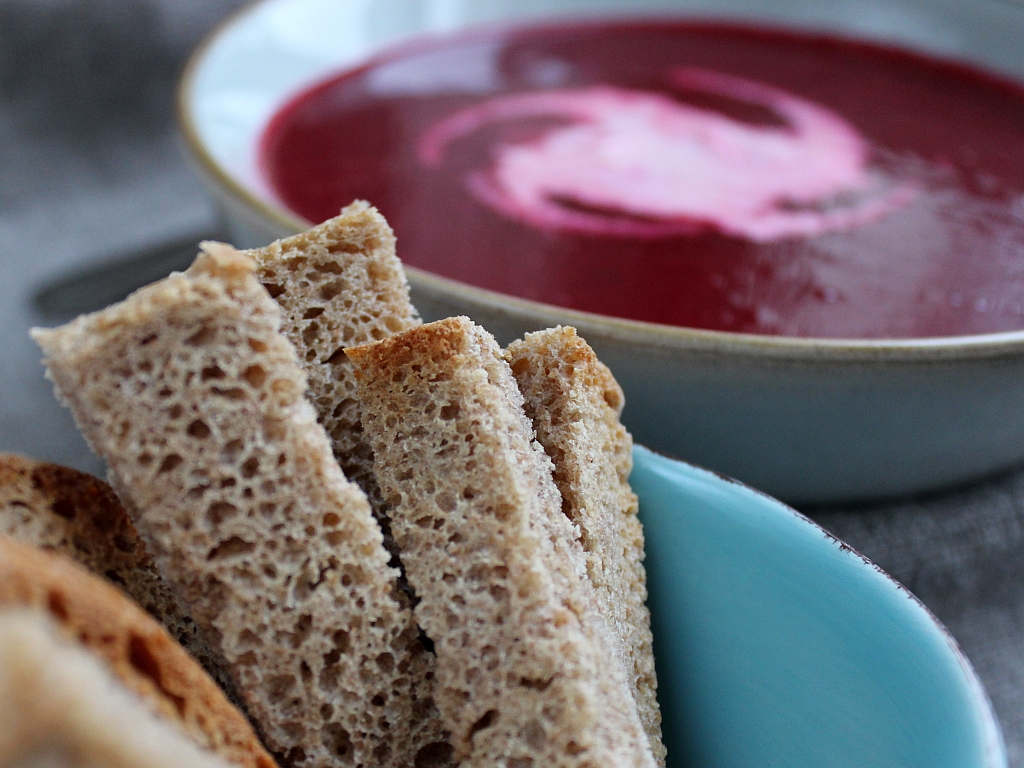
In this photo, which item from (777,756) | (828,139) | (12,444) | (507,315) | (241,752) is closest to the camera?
(241,752)

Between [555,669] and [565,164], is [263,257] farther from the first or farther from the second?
[565,164]

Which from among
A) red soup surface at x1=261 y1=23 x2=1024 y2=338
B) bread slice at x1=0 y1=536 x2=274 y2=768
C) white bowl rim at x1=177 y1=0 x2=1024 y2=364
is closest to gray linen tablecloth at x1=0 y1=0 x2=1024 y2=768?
red soup surface at x1=261 y1=23 x2=1024 y2=338

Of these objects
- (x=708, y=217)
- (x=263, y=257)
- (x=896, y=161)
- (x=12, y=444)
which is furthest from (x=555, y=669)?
(x=896, y=161)

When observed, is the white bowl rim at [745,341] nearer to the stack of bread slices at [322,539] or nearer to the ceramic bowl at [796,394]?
the ceramic bowl at [796,394]

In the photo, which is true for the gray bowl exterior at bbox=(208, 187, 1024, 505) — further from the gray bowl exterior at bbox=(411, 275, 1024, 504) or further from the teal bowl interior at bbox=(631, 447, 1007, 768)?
the teal bowl interior at bbox=(631, 447, 1007, 768)

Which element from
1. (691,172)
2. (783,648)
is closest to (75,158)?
(691,172)

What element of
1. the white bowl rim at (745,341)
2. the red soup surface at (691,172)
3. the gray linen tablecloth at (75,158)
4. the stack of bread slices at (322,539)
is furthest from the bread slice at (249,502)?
the gray linen tablecloth at (75,158)

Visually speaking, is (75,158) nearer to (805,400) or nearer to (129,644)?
(805,400)

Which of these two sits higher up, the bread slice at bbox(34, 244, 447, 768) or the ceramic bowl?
the bread slice at bbox(34, 244, 447, 768)
